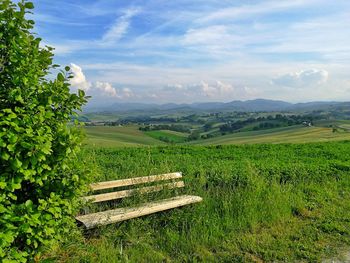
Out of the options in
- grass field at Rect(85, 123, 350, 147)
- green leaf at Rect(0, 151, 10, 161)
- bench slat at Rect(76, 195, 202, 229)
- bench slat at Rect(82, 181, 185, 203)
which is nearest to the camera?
green leaf at Rect(0, 151, 10, 161)

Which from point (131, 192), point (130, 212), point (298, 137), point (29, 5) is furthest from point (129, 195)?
point (298, 137)

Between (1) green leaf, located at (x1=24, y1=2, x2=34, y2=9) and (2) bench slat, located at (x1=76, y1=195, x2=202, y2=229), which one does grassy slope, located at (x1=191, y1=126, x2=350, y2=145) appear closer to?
(2) bench slat, located at (x1=76, y1=195, x2=202, y2=229)

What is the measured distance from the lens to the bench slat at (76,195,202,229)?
201 inches

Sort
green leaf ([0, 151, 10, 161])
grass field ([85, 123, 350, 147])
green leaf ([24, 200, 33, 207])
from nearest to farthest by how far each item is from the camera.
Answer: green leaf ([0, 151, 10, 161])
green leaf ([24, 200, 33, 207])
grass field ([85, 123, 350, 147])

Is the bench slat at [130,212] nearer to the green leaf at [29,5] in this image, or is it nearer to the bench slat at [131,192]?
the bench slat at [131,192]

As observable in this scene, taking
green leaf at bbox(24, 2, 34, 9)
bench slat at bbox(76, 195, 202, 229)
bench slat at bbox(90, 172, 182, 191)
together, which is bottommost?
bench slat at bbox(76, 195, 202, 229)

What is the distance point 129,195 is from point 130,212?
81 centimetres

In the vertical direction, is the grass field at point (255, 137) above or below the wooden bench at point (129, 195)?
below

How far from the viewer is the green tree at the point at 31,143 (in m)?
3.27

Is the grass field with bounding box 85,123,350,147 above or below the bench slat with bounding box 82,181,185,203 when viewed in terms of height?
below

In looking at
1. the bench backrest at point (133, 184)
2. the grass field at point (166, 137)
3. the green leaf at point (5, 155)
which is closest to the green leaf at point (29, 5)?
the green leaf at point (5, 155)

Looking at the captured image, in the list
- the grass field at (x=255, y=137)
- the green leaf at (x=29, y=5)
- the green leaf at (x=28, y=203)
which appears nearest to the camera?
the green leaf at (x=28, y=203)

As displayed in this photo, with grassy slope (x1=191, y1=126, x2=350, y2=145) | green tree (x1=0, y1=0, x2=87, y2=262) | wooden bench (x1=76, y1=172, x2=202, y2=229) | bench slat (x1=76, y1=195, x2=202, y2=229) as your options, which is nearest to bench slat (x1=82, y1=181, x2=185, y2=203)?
wooden bench (x1=76, y1=172, x2=202, y2=229)

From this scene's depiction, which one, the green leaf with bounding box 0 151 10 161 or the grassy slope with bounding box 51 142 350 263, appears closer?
the green leaf with bounding box 0 151 10 161
